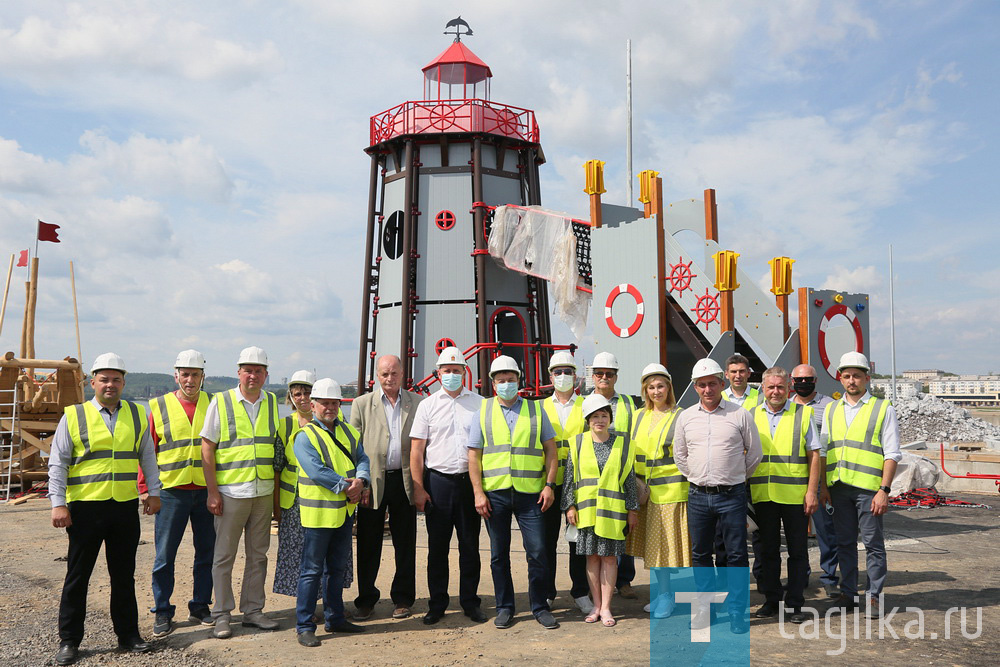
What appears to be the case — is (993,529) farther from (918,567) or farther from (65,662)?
(65,662)

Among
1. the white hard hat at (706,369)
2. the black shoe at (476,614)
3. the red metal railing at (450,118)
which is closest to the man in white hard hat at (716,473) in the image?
the white hard hat at (706,369)

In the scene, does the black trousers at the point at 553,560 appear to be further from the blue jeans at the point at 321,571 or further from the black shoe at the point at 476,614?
the blue jeans at the point at 321,571

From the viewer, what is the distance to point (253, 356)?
19.8 ft

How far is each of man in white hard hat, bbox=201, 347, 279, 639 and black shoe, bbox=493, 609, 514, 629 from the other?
1675 millimetres

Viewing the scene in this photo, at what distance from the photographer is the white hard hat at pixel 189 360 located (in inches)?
240

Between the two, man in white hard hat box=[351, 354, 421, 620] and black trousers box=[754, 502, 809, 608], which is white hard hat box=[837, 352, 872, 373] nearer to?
black trousers box=[754, 502, 809, 608]

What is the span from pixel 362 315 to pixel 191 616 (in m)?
13.8

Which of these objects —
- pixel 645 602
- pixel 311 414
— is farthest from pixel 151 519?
pixel 645 602

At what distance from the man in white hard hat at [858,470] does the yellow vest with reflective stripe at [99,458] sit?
17.0 ft

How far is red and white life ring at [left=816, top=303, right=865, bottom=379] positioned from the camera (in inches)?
384

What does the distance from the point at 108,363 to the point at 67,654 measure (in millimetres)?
1970

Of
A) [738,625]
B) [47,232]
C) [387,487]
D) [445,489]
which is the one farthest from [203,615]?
[47,232]

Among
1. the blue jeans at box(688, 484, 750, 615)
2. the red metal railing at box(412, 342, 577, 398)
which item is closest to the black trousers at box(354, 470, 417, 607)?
the blue jeans at box(688, 484, 750, 615)

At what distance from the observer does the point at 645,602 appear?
21.6 feet
